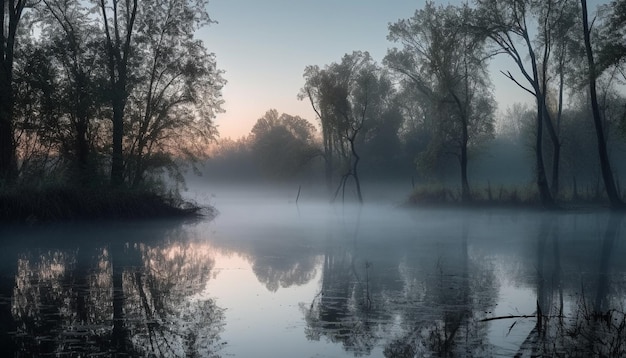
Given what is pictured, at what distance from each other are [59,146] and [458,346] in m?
23.5

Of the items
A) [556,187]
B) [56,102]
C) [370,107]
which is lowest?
[556,187]

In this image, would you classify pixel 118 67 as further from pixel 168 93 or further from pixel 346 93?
pixel 346 93

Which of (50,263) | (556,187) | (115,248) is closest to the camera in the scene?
(50,263)

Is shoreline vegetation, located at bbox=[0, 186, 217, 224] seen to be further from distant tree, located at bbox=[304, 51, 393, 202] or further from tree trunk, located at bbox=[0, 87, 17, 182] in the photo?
distant tree, located at bbox=[304, 51, 393, 202]

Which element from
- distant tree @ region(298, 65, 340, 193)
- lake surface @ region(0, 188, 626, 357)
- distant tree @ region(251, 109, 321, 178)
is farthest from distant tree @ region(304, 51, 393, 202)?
lake surface @ region(0, 188, 626, 357)

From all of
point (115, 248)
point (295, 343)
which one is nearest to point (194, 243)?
point (115, 248)

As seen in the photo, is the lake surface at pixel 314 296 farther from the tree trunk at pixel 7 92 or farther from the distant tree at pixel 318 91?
the distant tree at pixel 318 91

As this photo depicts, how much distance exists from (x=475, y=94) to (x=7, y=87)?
1225 inches

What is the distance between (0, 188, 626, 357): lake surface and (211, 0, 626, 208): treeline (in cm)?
1476

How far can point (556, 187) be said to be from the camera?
3441cm

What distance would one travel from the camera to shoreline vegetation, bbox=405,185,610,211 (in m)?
33.9

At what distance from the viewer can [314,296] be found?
368 inches

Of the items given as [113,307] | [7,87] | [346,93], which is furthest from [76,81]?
[346,93]

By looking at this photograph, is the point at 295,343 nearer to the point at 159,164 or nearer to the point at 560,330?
the point at 560,330
